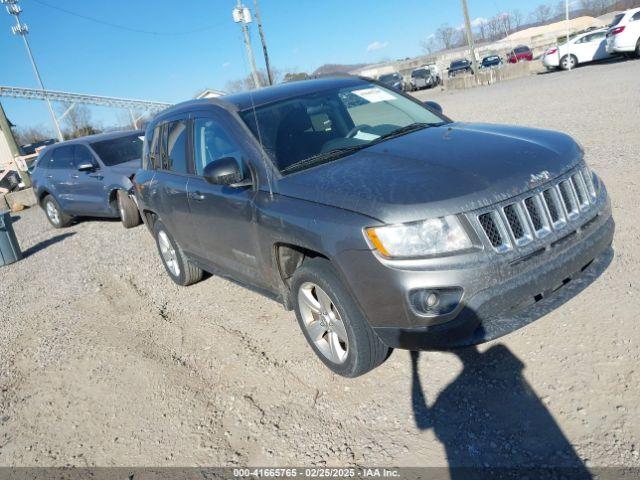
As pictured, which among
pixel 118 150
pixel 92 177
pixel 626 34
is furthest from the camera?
pixel 626 34

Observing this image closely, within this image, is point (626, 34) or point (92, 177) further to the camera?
point (626, 34)

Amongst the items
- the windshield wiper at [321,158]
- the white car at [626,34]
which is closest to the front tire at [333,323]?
the windshield wiper at [321,158]

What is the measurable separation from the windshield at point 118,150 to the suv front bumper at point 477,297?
8184mm

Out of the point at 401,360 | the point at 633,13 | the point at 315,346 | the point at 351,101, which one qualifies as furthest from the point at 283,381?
the point at 633,13

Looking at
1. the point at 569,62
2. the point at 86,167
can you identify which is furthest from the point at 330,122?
the point at 569,62

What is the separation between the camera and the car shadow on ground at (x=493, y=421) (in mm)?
2428

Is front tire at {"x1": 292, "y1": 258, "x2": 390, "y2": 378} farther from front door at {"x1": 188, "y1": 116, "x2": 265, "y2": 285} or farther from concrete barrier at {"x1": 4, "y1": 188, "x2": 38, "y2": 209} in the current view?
concrete barrier at {"x1": 4, "y1": 188, "x2": 38, "y2": 209}

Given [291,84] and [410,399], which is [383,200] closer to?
[410,399]

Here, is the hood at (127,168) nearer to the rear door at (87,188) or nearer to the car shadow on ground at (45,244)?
the rear door at (87,188)

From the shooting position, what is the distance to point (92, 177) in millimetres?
9758

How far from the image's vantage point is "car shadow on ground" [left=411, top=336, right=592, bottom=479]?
2428 millimetres

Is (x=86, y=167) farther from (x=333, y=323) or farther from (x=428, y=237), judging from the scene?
(x=428, y=237)

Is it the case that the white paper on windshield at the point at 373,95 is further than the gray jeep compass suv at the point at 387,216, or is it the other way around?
the white paper on windshield at the point at 373,95

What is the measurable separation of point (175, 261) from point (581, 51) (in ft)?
81.7
